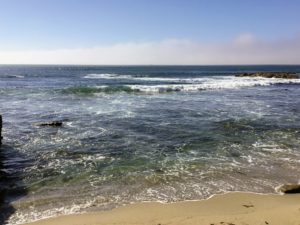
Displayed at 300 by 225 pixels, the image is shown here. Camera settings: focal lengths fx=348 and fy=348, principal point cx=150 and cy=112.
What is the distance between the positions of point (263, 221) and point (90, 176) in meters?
6.23

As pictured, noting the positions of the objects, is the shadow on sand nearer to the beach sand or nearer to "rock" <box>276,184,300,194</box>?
the beach sand

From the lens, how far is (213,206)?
9859 millimetres

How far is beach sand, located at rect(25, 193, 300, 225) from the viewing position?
28.9 ft

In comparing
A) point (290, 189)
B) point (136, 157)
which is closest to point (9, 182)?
point (136, 157)

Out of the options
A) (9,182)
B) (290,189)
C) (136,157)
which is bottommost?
(9,182)

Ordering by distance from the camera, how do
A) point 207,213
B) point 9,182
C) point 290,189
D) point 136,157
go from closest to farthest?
point 207,213
point 290,189
point 9,182
point 136,157

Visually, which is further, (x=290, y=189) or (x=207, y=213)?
(x=290, y=189)

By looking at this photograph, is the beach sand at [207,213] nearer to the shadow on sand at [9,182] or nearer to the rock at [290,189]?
the rock at [290,189]

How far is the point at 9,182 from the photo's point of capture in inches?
472

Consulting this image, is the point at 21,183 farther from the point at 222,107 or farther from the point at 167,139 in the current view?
the point at 222,107

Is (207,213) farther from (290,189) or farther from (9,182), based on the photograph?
(9,182)

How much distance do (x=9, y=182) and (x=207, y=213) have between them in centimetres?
692

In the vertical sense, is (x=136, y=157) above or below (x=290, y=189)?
below

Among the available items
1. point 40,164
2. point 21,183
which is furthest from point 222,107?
point 21,183
